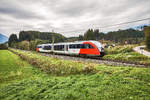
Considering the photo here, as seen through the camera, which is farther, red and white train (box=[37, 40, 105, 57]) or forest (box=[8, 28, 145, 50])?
forest (box=[8, 28, 145, 50])

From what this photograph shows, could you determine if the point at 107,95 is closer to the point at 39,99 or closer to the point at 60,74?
the point at 39,99

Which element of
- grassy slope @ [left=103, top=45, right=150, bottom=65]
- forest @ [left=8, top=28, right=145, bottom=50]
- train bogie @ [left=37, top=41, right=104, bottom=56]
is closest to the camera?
grassy slope @ [left=103, top=45, right=150, bottom=65]

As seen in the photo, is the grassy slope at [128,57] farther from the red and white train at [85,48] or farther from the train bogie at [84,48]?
the train bogie at [84,48]

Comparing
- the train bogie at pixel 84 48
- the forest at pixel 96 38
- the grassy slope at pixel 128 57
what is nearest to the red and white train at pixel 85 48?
the train bogie at pixel 84 48

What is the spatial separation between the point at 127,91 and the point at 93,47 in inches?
416

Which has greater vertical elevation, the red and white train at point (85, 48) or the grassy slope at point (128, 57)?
the red and white train at point (85, 48)

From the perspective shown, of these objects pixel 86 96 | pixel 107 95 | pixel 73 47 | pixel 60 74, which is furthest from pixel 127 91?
pixel 73 47

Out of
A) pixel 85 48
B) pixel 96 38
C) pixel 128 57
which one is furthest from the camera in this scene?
pixel 96 38

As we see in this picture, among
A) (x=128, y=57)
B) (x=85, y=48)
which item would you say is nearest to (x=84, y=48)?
(x=85, y=48)

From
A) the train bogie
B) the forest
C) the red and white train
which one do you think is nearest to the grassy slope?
the red and white train

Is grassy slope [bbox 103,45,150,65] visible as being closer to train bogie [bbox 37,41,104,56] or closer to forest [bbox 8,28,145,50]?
train bogie [bbox 37,41,104,56]

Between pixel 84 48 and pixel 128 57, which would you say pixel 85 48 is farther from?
pixel 128 57

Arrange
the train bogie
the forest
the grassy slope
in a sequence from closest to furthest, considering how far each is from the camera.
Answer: the grassy slope
the train bogie
the forest

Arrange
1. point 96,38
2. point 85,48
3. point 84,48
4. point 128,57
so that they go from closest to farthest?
point 128,57, point 85,48, point 84,48, point 96,38
